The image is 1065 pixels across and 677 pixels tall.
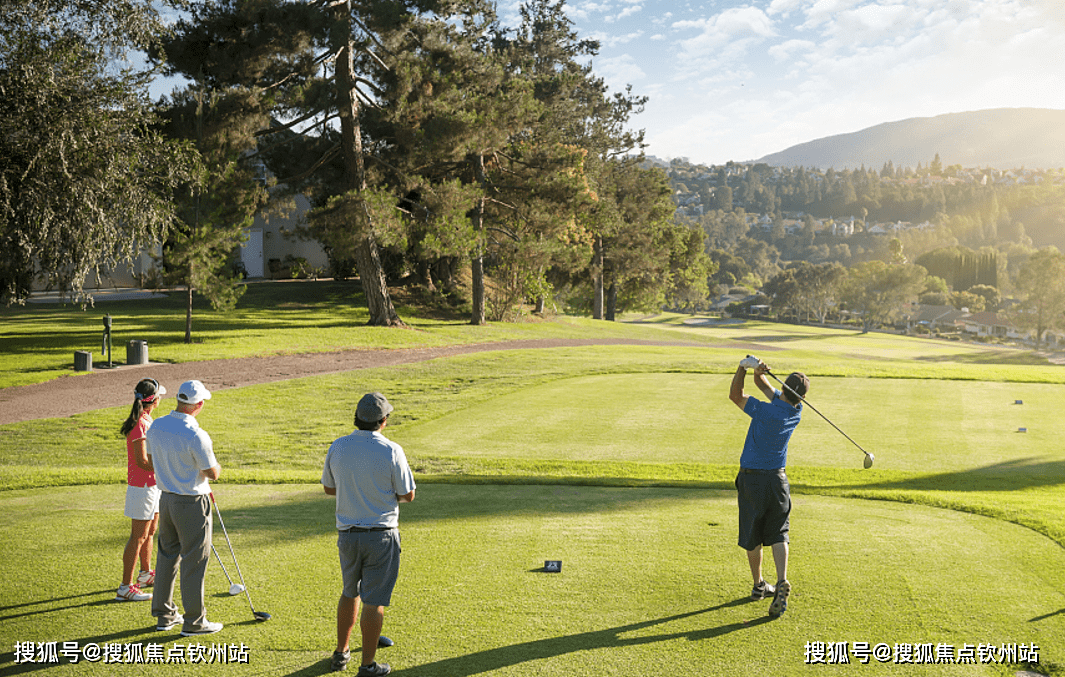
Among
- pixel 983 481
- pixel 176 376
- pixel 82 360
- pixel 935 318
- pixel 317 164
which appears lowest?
pixel 935 318

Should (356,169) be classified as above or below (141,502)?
above

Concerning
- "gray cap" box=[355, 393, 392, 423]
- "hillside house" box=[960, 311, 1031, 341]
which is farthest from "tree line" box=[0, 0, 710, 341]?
"hillside house" box=[960, 311, 1031, 341]

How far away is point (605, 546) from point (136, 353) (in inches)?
815

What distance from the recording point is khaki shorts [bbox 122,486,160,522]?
6.41 meters

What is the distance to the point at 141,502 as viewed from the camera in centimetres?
641

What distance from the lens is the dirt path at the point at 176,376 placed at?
59.3 feet

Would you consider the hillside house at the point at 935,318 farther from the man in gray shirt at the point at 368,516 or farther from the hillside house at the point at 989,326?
the man in gray shirt at the point at 368,516

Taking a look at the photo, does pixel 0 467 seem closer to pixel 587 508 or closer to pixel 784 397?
pixel 587 508

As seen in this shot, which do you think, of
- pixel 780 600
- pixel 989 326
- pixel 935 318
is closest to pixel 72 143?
pixel 780 600

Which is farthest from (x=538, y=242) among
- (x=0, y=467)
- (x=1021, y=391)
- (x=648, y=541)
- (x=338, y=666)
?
(x=338, y=666)

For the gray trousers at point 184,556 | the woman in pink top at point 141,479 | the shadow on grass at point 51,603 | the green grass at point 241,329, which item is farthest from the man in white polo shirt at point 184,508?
the green grass at point 241,329

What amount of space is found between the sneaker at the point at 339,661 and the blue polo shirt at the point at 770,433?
3.38 meters

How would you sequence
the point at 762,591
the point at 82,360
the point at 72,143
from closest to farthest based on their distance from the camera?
the point at 762,591 < the point at 72,143 < the point at 82,360

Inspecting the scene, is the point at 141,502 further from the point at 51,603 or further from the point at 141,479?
the point at 51,603
